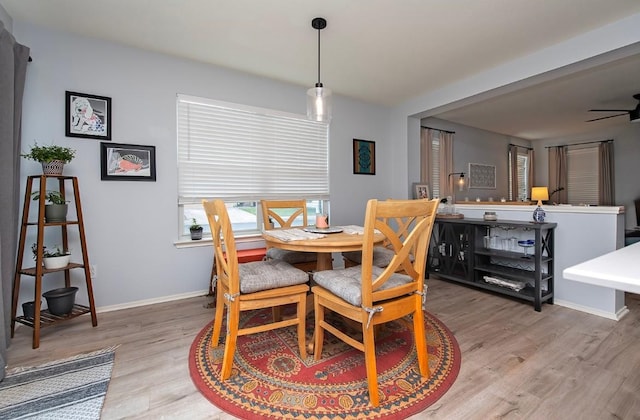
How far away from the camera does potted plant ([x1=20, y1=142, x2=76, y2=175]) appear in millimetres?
2176

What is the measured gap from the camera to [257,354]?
6.48ft

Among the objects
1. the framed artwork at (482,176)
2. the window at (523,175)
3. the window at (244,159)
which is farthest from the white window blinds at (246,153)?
the window at (523,175)

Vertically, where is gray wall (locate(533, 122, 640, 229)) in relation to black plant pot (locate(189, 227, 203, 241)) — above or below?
above

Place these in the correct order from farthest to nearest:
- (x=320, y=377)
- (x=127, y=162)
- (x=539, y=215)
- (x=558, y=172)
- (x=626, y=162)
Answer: (x=558, y=172), (x=626, y=162), (x=539, y=215), (x=127, y=162), (x=320, y=377)

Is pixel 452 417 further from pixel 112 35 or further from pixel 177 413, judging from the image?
pixel 112 35

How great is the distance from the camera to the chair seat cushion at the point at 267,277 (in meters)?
1.79

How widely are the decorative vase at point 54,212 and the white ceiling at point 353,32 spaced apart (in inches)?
57.4

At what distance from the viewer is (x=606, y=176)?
5965mm

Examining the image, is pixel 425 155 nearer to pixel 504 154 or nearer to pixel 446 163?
pixel 446 163

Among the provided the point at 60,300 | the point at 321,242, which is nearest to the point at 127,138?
the point at 60,300

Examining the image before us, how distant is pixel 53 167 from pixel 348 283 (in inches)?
91.7

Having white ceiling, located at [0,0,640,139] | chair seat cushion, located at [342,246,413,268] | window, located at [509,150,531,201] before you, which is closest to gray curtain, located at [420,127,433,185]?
white ceiling, located at [0,0,640,139]

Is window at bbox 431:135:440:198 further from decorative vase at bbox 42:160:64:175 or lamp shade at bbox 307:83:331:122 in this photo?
decorative vase at bbox 42:160:64:175

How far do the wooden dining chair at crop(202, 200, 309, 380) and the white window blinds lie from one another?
1372 mm
